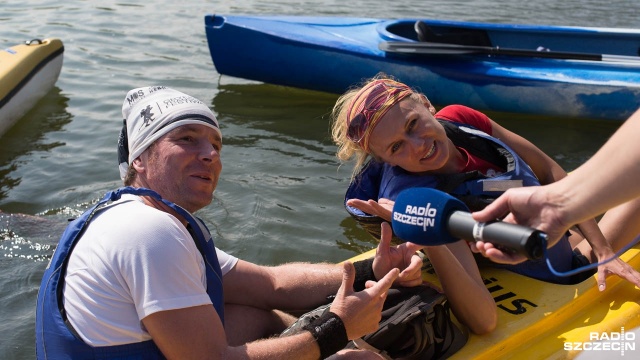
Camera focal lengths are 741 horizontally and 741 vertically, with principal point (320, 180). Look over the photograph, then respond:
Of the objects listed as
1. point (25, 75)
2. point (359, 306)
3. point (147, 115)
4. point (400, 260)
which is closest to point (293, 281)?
point (400, 260)

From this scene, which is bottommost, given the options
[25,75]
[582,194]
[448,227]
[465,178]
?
[25,75]

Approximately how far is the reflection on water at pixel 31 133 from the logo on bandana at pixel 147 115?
3246 millimetres

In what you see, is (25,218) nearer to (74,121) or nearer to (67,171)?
(67,171)

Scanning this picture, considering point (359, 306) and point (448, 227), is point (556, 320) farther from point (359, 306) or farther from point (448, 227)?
point (448, 227)

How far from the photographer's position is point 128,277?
2.07 m

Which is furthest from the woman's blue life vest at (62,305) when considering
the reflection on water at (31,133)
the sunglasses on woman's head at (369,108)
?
the reflection on water at (31,133)

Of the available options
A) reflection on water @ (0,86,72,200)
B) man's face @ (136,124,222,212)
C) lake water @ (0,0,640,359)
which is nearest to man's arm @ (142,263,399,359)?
man's face @ (136,124,222,212)

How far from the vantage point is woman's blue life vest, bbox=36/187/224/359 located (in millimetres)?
2105

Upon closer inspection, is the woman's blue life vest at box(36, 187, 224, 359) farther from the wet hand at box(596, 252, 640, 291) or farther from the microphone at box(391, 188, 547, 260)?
the wet hand at box(596, 252, 640, 291)

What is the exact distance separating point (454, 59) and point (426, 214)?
5023mm

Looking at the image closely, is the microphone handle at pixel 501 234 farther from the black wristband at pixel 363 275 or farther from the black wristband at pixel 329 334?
the black wristband at pixel 363 275

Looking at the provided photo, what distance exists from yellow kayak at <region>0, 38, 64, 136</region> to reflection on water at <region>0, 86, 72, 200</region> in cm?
7

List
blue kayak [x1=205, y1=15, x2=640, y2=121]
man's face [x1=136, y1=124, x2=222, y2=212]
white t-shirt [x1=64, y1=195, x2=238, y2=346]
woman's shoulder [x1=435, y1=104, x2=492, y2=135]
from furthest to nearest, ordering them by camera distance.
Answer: blue kayak [x1=205, y1=15, x2=640, y2=121], woman's shoulder [x1=435, y1=104, x2=492, y2=135], man's face [x1=136, y1=124, x2=222, y2=212], white t-shirt [x1=64, y1=195, x2=238, y2=346]

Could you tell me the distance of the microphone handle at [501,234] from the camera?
148 centimetres
